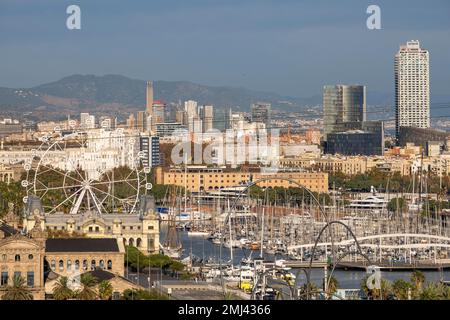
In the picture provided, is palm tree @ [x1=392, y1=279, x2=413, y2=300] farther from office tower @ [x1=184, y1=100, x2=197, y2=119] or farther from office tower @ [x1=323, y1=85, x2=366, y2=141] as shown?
office tower @ [x1=323, y1=85, x2=366, y2=141]

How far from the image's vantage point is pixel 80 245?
87.2 ft

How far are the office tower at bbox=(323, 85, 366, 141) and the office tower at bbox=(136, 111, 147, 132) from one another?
12638 millimetres

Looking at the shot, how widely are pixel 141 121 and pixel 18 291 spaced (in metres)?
78.2

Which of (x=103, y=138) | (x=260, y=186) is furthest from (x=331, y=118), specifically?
(x=260, y=186)

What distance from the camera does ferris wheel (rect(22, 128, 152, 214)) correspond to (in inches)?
1538

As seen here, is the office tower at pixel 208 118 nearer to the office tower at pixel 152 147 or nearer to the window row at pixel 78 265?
the office tower at pixel 152 147

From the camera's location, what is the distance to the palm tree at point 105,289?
21.3m

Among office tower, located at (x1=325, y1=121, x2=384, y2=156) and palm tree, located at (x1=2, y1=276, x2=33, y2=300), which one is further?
office tower, located at (x1=325, y1=121, x2=384, y2=156)

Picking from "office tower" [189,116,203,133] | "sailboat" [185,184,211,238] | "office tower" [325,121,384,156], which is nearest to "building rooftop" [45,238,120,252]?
"sailboat" [185,184,211,238]

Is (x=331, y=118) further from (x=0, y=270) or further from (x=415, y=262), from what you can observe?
(x=0, y=270)

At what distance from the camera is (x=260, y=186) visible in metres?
62.1

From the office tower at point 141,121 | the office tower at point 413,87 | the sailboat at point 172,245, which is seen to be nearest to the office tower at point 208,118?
the office tower at point 141,121

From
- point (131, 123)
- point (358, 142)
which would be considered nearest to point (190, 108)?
point (131, 123)

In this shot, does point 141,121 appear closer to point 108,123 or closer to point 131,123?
point 131,123
